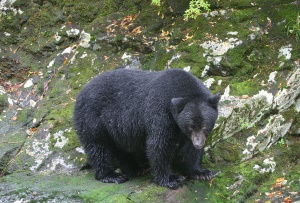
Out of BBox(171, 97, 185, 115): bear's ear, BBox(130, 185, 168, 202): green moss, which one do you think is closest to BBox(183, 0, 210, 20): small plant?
BBox(171, 97, 185, 115): bear's ear

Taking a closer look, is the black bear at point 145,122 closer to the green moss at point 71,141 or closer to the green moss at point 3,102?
the green moss at point 71,141

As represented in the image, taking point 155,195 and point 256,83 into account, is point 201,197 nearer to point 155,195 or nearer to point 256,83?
point 155,195

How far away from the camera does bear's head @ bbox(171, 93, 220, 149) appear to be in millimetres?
6520

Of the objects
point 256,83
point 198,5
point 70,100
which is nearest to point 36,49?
point 70,100

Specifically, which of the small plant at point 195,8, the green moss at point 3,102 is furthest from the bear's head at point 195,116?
the green moss at point 3,102

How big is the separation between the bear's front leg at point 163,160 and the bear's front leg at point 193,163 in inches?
7.7

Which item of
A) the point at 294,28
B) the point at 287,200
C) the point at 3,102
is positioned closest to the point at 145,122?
the point at 287,200

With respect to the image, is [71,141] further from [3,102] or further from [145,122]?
[3,102]

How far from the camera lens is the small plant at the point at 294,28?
8.86 metres

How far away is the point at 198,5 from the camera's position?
944cm

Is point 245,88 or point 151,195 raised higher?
point 245,88

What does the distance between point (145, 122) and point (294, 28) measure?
12.8ft

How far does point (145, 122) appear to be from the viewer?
23.5 ft

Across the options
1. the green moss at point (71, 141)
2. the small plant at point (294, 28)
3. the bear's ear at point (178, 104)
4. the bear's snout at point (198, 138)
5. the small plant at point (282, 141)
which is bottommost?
the green moss at point (71, 141)
